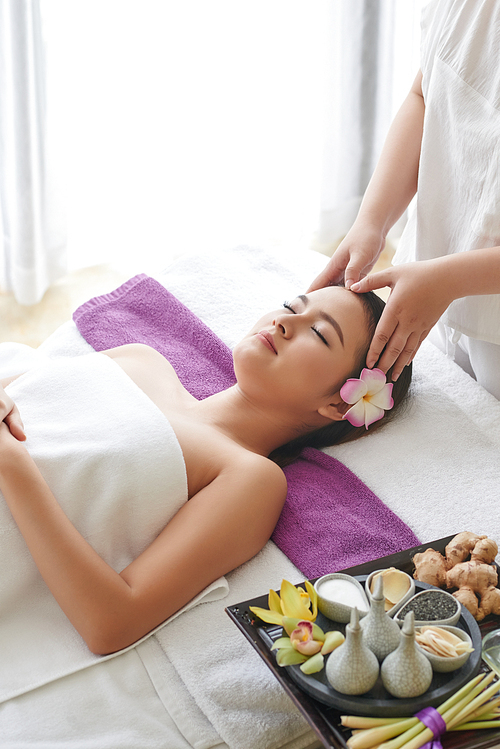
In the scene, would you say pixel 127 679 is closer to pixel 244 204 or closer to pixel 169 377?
pixel 169 377

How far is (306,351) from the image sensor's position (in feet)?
4.62

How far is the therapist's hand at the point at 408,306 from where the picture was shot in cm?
129

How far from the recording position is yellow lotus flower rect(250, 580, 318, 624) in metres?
0.94

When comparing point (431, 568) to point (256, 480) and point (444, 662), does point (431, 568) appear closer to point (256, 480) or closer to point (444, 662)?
point (444, 662)

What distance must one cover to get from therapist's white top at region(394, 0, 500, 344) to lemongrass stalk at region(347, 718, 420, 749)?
2.86ft

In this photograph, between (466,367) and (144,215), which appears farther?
(144,215)

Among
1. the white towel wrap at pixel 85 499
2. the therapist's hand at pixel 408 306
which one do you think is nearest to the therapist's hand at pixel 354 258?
the therapist's hand at pixel 408 306

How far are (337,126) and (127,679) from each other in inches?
117

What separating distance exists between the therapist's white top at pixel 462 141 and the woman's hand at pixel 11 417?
939 mm

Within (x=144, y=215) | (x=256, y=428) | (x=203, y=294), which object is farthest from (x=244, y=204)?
(x=256, y=428)

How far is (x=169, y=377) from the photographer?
1663mm

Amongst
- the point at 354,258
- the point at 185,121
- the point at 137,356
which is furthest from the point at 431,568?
the point at 185,121

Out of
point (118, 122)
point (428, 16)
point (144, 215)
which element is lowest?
point (144, 215)

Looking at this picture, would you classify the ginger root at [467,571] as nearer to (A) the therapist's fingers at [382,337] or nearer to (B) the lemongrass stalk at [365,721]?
(B) the lemongrass stalk at [365,721]
